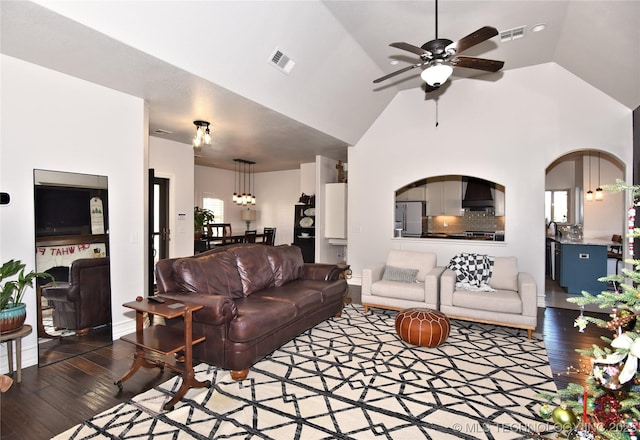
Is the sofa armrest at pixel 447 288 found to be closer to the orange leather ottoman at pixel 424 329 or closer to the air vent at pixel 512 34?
the orange leather ottoman at pixel 424 329

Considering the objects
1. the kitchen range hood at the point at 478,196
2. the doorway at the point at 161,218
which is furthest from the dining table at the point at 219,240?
the kitchen range hood at the point at 478,196

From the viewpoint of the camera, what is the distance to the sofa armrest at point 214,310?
2.80 meters

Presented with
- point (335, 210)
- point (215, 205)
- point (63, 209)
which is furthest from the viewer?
point (215, 205)

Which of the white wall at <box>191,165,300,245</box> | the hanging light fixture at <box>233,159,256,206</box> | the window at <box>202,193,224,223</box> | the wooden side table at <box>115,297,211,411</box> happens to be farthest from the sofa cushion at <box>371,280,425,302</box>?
the window at <box>202,193,224,223</box>

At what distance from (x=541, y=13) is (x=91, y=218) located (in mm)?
5535

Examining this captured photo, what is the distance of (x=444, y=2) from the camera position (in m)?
3.46

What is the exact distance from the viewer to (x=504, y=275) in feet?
14.5

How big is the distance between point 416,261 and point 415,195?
12.4 feet

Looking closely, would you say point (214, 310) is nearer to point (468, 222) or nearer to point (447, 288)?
point (447, 288)

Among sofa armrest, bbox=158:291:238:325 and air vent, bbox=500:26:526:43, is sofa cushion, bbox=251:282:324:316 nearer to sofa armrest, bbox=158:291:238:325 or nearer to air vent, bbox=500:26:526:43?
sofa armrest, bbox=158:291:238:325

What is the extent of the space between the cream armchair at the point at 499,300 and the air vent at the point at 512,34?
293 centimetres

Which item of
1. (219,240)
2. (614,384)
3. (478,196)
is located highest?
(478,196)

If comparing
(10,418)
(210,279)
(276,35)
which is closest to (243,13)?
(276,35)

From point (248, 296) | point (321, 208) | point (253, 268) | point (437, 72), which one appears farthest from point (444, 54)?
point (321, 208)
